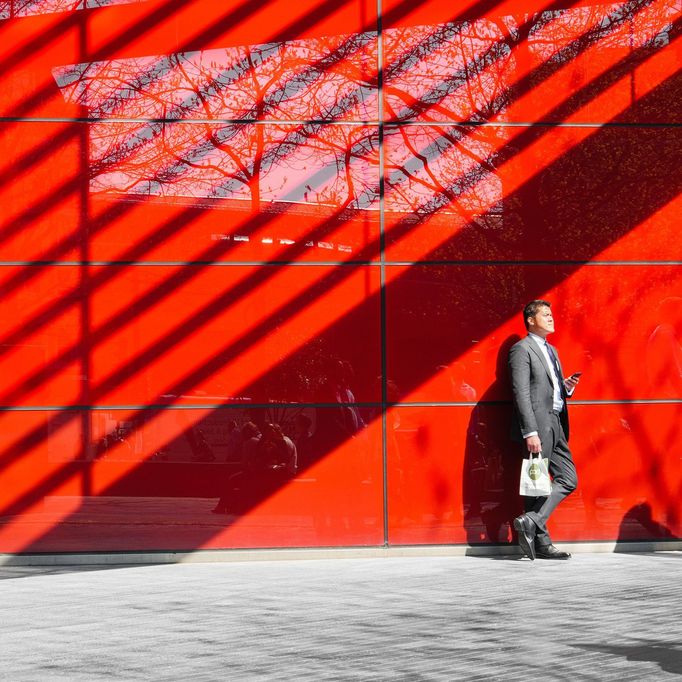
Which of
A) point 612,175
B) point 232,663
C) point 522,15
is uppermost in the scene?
point 522,15

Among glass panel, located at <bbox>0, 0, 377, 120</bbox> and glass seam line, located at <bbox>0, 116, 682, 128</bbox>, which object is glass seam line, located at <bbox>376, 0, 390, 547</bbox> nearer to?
glass panel, located at <bbox>0, 0, 377, 120</bbox>

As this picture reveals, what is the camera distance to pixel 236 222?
10102 millimetres

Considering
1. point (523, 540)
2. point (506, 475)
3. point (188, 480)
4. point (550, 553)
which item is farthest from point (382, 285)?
point (550, 553)

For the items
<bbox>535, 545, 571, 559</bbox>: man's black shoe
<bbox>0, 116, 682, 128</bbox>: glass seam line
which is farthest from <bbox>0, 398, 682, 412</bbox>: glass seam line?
<bbox>0, 116, 682, 128</bbox>: glass seam line

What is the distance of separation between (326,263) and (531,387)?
6.59ft

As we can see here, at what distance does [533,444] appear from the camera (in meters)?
9.60

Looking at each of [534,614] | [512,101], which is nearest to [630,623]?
[534,614]

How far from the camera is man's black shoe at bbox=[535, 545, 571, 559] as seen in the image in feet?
31.9

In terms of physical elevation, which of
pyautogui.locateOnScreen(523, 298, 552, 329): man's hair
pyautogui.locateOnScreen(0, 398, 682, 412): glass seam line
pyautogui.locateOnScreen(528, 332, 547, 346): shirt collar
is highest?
pyautogui.locateOnScreen(523, 298, 552, 329): man's hair

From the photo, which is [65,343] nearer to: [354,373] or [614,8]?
[354,373]

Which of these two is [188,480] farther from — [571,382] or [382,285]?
[571,382]

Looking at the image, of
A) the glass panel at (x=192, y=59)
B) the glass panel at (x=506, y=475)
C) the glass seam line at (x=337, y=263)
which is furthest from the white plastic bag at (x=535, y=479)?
the glass panel at (x=192, y=59)

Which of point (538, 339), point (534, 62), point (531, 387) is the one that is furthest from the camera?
point (534, 62)

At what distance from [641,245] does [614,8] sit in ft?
6.92
